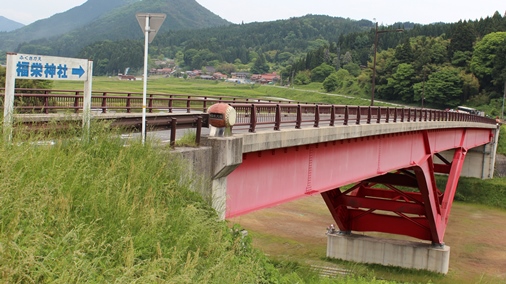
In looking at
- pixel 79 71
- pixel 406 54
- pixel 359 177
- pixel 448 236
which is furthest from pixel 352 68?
pixel 79 71

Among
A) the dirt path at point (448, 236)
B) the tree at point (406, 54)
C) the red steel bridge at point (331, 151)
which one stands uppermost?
the tree at point (406, 54)

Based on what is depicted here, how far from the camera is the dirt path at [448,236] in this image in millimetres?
28719

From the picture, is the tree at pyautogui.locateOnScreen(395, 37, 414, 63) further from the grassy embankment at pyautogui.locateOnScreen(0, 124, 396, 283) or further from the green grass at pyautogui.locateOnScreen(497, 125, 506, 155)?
the grassy embankment at pyautogui.locateOnScreen(0, 124, 396, 283)

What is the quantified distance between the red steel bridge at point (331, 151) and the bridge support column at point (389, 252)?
0.68 m

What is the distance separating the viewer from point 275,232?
33.8m

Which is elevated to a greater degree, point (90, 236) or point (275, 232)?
point (90, 236)

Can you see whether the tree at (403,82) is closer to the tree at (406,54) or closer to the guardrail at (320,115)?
the tree at (406,54)

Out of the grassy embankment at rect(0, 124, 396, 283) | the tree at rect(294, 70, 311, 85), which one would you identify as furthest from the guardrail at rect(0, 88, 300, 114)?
the tree at rect(294, 70, 311, 85)

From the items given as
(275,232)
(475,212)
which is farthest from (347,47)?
(275,232)

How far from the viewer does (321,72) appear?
139 m

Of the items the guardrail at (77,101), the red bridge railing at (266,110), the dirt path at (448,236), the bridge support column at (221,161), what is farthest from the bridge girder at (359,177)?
the guardrail at (77,101)

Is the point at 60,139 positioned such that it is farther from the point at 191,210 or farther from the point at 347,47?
the point at 347,47

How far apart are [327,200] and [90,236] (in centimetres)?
2296

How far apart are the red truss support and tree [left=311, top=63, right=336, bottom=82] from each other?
357 ft
